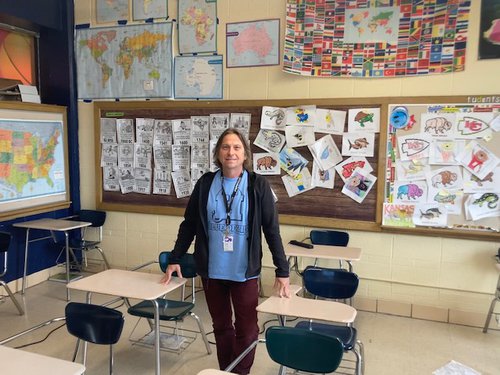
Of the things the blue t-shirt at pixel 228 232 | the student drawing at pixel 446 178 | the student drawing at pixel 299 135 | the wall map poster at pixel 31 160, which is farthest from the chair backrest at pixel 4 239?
the student drawing at pixel 446 178

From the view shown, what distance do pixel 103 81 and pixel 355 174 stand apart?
277 centimetres

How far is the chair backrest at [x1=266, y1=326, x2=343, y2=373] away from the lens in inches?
72.0

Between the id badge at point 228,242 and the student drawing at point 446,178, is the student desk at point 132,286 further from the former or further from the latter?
the student drawing at point 446,178

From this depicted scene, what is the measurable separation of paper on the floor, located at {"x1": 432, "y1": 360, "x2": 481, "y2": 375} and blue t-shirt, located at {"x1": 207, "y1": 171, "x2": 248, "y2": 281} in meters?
1.53

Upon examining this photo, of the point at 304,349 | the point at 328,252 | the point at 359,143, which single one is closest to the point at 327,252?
the point at 328,252

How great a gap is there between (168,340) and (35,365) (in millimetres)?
1711

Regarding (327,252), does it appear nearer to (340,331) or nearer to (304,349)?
(340,331)

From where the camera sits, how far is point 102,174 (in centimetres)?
483

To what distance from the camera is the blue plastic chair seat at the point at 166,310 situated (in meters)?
2.80

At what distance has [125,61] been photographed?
4.57 m

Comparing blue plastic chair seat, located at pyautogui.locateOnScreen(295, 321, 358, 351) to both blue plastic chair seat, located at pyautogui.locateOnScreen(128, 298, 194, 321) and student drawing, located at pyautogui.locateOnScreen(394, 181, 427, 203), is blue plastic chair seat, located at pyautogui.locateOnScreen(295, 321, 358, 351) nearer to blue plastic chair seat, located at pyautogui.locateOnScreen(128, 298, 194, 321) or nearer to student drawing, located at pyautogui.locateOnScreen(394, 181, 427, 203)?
blue plastic chair seat, located at pyautogui.locateOnScreen(128, 298, 194, 321)

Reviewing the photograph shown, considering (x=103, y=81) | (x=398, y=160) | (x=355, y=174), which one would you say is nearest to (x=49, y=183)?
(x=103, y=81)

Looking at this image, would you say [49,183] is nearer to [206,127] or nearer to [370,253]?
[206,127]

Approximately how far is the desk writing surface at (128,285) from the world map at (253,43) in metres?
2.27
